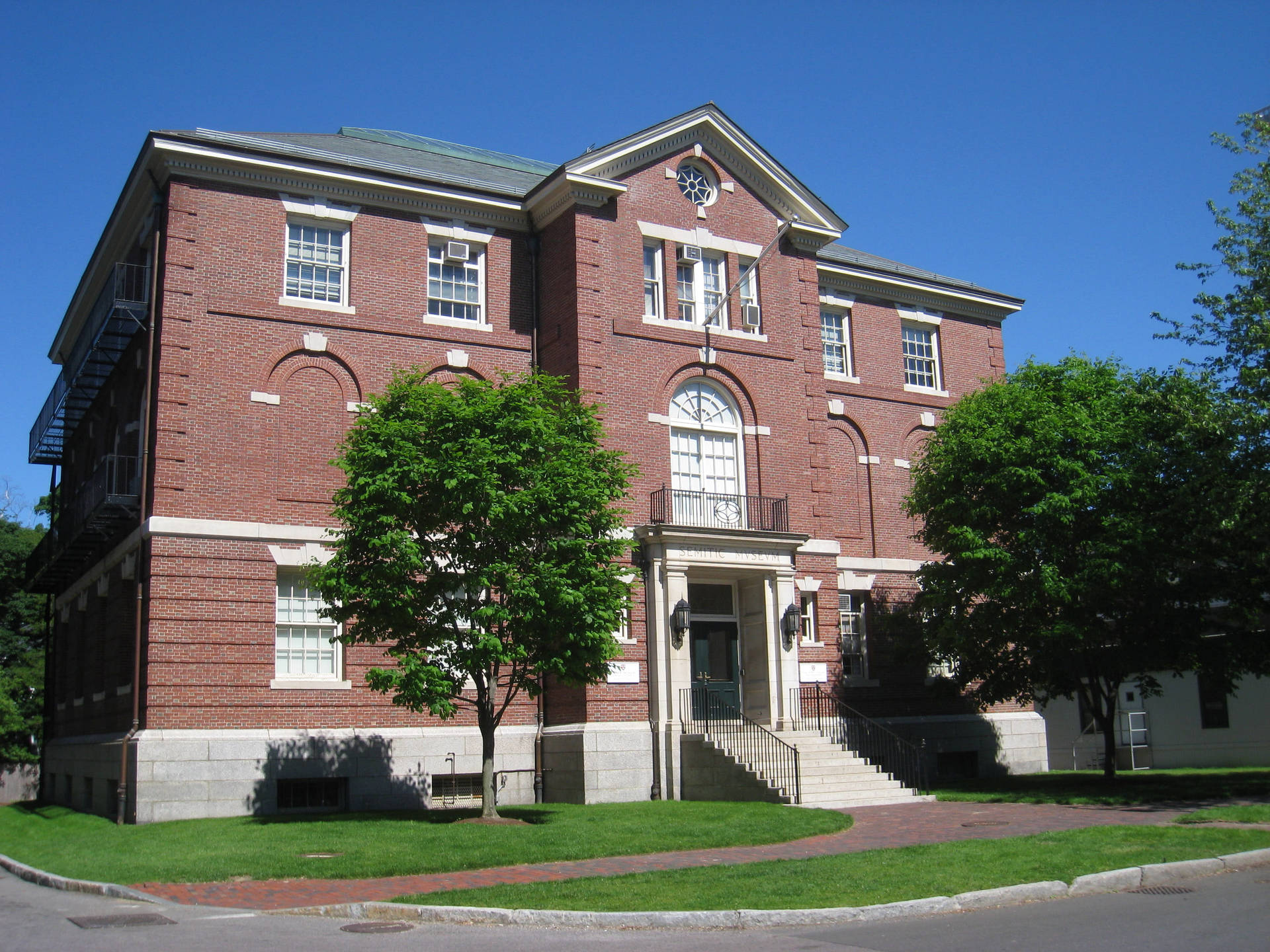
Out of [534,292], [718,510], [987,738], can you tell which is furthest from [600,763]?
[987,738]

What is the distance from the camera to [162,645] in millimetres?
19812

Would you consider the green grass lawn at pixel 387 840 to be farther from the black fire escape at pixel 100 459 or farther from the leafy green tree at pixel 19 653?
the leafy green tree at pixel 19 653

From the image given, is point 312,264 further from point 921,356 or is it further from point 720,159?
point 921,356

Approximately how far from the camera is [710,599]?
24.5m

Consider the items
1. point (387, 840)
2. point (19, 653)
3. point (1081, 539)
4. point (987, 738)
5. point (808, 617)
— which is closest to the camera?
point (387, 840)

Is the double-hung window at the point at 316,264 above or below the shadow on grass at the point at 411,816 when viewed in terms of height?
above

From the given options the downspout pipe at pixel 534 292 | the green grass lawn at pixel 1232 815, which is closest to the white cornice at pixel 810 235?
the downspout pipe at pixel 534 292

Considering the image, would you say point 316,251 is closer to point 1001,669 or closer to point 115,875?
point 115,875

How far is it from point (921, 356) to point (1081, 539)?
29.9ft

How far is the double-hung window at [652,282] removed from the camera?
24.6 m

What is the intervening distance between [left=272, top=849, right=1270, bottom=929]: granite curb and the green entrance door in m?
12.2

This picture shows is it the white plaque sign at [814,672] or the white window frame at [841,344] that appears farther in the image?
the white window frame at [841,344]

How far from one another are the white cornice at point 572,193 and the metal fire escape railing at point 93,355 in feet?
25.6

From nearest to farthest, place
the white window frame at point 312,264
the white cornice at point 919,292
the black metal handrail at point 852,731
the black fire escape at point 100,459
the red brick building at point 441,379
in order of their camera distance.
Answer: the red brick building at point 441,379, the black fire escape at point 100,459, the white window frame at point 312,264, the black metal handrail at point 852,731, the white cornice at point 919,292
